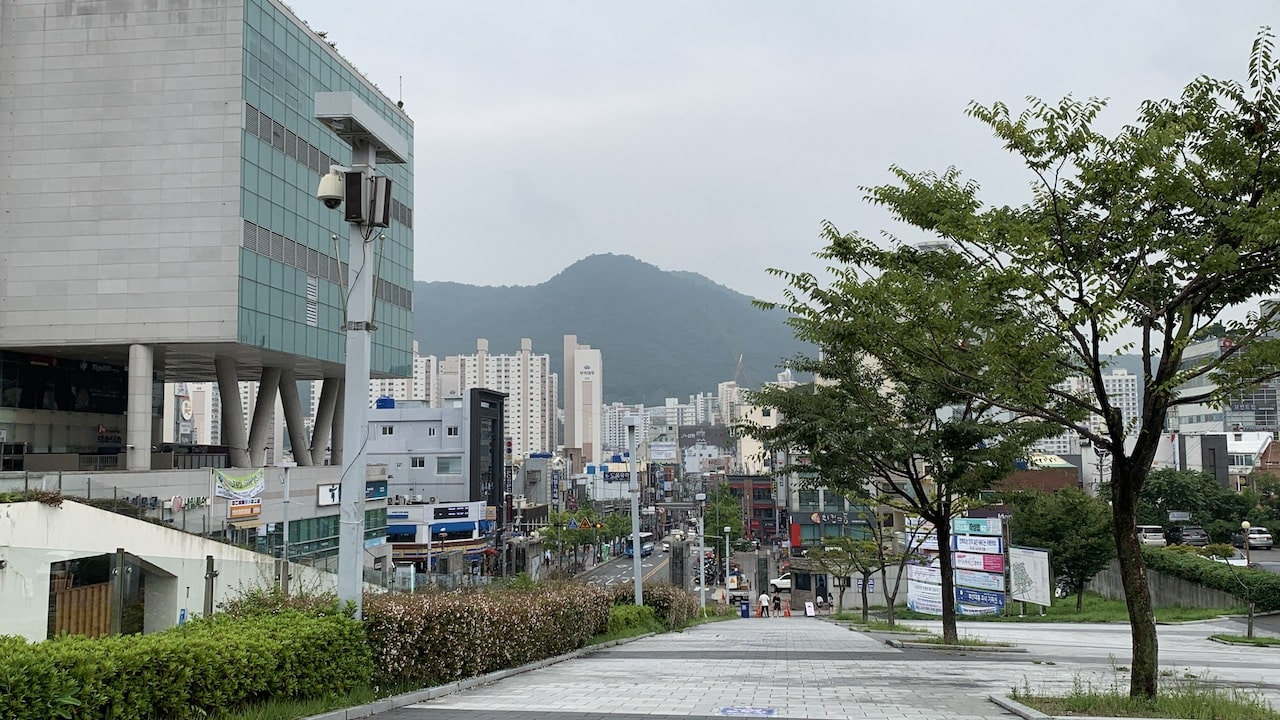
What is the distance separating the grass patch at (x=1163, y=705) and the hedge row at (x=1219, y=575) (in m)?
23.1

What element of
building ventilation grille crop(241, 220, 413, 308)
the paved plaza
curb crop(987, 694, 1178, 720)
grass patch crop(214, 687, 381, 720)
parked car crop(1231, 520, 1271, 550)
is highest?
building ventilation grille crop(241, 220, 413, 308)

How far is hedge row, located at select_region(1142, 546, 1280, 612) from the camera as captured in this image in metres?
29.7

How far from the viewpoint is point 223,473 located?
39.3m

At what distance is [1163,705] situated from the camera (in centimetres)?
938

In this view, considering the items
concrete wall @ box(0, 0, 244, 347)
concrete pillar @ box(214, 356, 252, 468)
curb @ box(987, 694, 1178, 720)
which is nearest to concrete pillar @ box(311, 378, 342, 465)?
concrete pillar @ box(214, 356, 252, 468)

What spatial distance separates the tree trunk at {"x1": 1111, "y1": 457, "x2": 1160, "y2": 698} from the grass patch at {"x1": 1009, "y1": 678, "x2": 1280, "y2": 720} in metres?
0.24

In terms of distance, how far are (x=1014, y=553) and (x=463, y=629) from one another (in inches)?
1093

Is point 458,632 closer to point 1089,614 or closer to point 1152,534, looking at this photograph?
point 1089,614

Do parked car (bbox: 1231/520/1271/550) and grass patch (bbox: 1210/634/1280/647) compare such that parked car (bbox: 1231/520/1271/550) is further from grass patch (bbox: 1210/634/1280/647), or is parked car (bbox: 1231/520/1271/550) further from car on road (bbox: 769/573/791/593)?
grass patch (bbox: 1210/634/1280/647)

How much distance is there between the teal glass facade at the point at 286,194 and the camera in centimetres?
3800

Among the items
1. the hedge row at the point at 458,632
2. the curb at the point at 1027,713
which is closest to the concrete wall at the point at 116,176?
the hedge row at the point at 458,632

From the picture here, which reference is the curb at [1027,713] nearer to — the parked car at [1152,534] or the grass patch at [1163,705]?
the grass patch at [1163,705]

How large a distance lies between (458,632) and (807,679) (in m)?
5.30

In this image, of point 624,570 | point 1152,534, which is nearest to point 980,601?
point 1152,534
